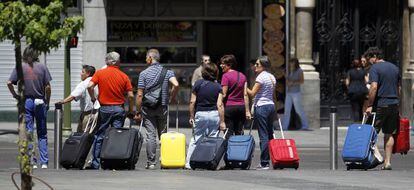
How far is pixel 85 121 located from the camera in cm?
2008

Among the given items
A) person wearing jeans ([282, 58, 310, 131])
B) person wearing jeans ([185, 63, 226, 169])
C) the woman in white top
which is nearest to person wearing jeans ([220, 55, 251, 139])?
the woman in white top

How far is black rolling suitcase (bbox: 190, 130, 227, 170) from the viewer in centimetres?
1769

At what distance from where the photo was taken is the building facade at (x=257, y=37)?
30.6m

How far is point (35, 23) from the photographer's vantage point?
36.6ft

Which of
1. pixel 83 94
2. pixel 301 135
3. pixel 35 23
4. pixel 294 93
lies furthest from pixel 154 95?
pixel 294 93

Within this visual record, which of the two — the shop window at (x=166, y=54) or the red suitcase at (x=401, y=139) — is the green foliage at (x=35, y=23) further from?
the shop window at (x=166, y=54)

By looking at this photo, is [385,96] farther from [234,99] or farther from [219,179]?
[219,179]

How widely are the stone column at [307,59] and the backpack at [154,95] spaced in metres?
12.3

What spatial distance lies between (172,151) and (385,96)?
10.1 ft

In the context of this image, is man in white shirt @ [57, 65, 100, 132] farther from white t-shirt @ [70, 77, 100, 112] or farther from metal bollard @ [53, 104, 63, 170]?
metal bollard @ [53, 104, 63, 170]

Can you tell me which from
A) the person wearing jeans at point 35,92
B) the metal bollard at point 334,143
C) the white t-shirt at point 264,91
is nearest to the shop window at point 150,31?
the white t-shirt at point 264,91

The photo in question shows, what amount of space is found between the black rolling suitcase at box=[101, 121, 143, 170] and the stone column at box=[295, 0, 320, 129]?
13.2 metres

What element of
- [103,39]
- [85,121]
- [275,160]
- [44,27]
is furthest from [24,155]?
[103,39]

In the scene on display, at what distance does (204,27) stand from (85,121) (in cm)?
1199
